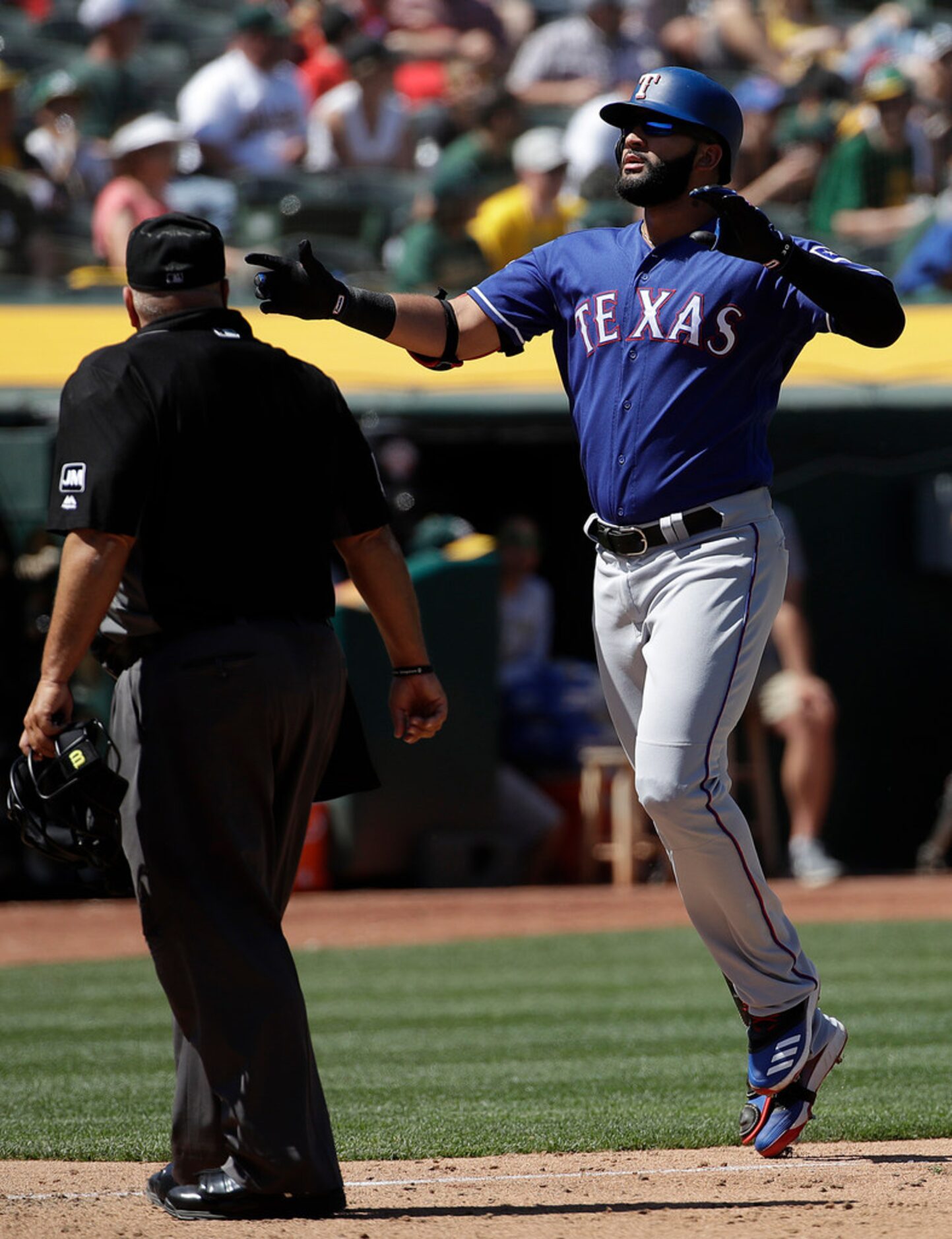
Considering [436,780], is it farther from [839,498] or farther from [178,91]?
[178,91]

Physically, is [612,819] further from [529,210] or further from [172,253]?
[172,253]

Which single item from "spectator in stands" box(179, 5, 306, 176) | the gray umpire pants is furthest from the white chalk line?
"spectator in stands" box(179, 5, 306, 176)

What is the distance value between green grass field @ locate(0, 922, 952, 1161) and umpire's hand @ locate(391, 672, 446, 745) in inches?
40.1

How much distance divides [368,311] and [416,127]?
1023cm

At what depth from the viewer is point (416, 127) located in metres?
14.0

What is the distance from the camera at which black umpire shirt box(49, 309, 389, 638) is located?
3.49 metres

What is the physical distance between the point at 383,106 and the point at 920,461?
4.60 m

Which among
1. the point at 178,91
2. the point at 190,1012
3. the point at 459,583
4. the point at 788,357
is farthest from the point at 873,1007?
the point at 178,91

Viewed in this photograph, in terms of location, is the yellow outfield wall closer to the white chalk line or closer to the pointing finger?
the pointing finger

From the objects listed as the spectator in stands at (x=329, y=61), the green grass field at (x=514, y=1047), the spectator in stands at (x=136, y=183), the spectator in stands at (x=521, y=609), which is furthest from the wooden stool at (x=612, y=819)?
the spectator in stands at (x=329, y=61)

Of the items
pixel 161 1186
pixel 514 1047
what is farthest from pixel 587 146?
pixel 161 1186

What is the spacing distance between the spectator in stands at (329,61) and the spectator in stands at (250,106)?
0.66 meters

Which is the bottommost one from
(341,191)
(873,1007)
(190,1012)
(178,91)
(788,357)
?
(873,1007)

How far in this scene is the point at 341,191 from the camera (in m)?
12.6
